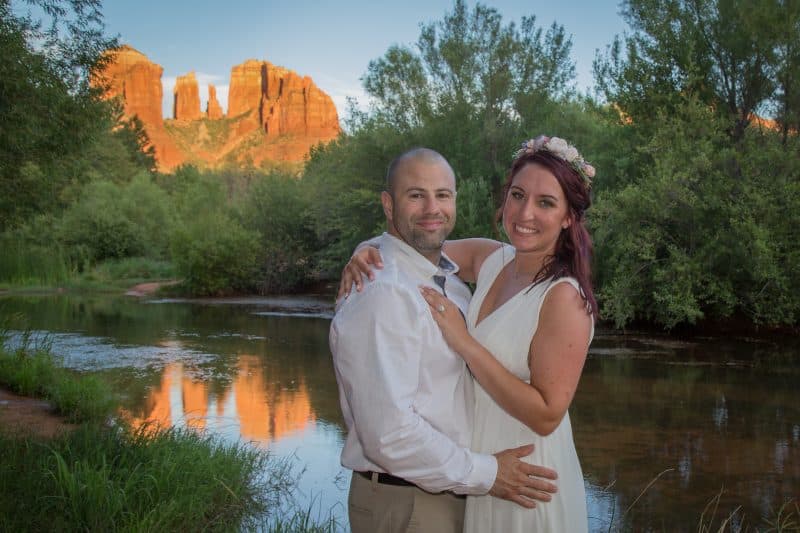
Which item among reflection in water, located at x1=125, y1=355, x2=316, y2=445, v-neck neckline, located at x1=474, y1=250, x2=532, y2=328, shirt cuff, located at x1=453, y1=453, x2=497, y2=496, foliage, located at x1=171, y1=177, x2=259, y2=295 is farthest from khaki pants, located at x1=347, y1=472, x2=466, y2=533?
foliage, located at x1=171, y1=177, x2=259, y2=295

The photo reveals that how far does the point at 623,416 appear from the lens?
11422mm

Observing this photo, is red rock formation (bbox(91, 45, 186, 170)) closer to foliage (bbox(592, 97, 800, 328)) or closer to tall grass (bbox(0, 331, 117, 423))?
foliage (bbox(592, 97, 800, 328))

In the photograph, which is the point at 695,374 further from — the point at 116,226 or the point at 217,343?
the point at 116,226

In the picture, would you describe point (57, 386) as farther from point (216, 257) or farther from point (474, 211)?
point (216, 257)

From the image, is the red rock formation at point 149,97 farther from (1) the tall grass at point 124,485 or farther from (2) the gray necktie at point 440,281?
(2) the gray necktie at point 440,281

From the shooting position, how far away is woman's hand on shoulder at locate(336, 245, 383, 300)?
7.97 ft

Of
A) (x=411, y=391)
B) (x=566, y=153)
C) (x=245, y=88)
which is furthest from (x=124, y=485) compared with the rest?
(x=245, y=88)

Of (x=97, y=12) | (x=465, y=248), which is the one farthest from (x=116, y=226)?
(x=465, y=248)

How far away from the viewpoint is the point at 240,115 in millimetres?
150375

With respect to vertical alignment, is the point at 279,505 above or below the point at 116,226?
below

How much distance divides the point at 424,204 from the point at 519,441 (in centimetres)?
87

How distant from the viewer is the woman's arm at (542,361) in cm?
245

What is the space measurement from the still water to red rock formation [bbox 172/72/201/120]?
142 metres

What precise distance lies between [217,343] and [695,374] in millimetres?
10175
